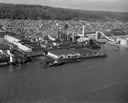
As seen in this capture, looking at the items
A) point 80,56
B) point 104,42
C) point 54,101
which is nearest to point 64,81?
point 54,101

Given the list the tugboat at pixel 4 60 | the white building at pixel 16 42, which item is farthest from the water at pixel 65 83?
the white building at pixel 16 42

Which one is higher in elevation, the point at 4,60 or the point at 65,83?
the point at 4,60

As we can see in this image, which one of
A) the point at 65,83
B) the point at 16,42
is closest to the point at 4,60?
the point at 65,83

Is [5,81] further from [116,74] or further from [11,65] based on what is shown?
[116,74]

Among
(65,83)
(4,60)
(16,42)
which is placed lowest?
(65,83)

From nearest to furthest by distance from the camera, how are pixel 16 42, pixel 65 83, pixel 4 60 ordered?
pixel 65 83
pixel 4 60
pixel 16 42

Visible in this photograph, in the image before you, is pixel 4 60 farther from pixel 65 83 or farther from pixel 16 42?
pixel 16 42

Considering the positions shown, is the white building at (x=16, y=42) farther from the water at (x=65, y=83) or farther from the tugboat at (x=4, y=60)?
the tugboat at (x=4, y=60)

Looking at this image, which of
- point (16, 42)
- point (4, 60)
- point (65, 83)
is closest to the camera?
point (65, 83)

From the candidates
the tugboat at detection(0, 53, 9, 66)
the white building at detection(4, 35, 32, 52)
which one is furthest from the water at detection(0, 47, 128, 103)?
the white building at detection(4, 35, 32, 52)

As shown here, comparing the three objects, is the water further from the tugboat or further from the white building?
the white building
